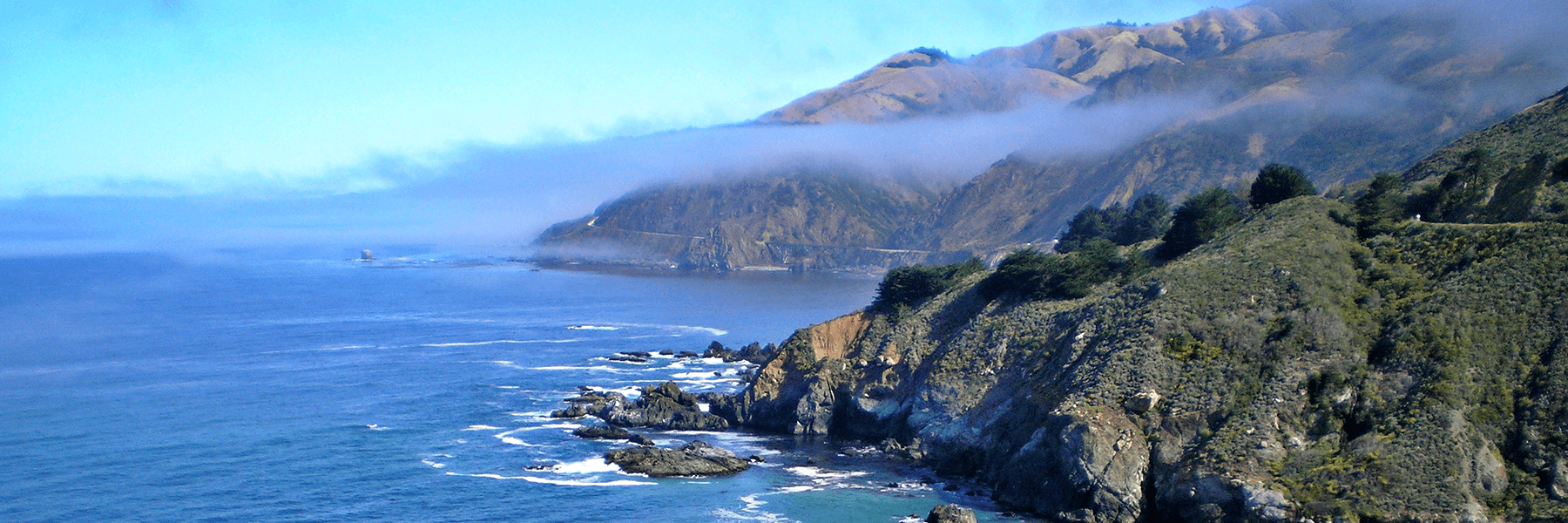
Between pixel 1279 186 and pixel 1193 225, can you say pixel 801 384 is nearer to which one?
pixel 1193 225

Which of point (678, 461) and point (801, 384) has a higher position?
point (801, 384)

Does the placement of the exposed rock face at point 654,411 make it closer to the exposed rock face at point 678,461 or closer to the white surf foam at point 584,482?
the exposed rock face at point 678,461

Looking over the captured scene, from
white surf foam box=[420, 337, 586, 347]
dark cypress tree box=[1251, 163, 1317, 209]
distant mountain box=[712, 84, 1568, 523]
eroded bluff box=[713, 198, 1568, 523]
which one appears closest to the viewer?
eroded bluff box=[713, 198, 1568, 523]

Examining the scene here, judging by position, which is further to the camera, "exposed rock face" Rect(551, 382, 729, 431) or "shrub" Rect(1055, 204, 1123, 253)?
"shrub" Rect(1055, 204, 1123, 253)

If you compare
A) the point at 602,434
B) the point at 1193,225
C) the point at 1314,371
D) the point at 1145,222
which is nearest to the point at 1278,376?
the point at 1314,371

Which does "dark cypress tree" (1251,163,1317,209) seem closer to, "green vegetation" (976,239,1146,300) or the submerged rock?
"green vegetation" (976,239,1146,300)

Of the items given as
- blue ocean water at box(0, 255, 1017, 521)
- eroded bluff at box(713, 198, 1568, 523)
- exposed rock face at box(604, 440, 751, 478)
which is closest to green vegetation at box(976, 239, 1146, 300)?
eroded bluff at box(713, 198, 1568, 523)
